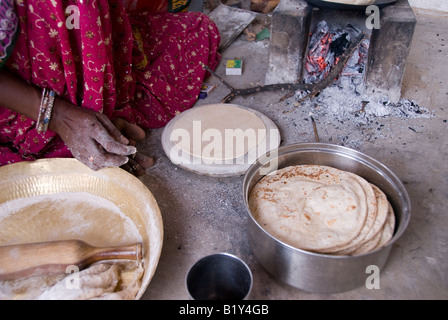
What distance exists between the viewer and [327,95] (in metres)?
2.66

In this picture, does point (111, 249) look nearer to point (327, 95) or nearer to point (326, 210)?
point (326, 210)

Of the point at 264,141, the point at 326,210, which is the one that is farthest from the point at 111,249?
the point at 264,141

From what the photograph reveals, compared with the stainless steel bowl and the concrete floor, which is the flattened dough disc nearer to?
the concrete floor

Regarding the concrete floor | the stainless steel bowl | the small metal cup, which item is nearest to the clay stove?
the concrete floor

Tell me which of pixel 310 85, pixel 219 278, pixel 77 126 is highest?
pixel 77 126

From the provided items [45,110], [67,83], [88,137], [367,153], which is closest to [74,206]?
[88,137]

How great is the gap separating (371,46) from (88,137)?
1909mm

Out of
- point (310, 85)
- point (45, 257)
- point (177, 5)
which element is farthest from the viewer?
point (177, 5)

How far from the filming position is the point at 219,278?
4.87 ft

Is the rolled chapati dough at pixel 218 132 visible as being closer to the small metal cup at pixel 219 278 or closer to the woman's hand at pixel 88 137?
the woman's hand at pixel 88 137

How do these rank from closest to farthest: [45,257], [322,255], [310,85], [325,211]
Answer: [322,255] → [45,257] → [325,211] → [310,85]

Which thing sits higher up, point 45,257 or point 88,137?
point 88,137

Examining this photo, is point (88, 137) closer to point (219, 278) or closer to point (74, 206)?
point (74, 206)

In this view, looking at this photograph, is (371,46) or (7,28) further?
(371,46)
